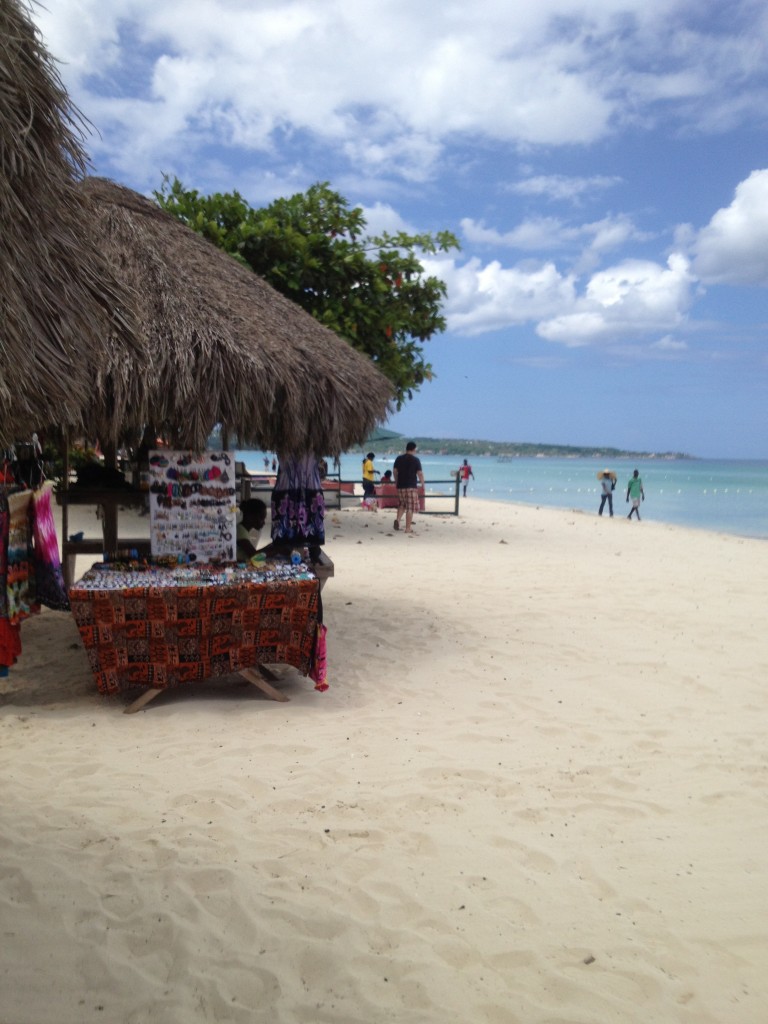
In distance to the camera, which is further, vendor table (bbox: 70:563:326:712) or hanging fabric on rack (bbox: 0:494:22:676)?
hanging fabric on rack (bbox: 0:494:22:676)

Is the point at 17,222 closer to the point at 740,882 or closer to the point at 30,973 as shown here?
the point at 30,973

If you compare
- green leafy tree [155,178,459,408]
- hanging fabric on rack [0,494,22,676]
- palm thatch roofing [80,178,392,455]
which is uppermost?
green leafy tree [155,178,459,408]

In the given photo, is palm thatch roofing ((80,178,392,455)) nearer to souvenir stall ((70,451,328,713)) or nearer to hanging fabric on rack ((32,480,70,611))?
souvenir stall ((70,451,328,713))

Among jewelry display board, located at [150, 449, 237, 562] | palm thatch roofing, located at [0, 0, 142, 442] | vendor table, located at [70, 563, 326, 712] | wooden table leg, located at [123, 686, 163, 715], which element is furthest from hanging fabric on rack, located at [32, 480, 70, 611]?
palm thatch roofing, located at [0, 0, 142, 442]

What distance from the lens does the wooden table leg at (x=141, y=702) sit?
487 cm

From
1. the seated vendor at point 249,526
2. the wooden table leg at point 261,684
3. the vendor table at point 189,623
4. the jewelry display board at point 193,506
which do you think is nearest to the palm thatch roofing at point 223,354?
the jewelry display board at point 193,506

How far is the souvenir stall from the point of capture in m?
4.82

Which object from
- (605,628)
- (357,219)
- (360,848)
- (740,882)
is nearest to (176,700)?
(360,848)

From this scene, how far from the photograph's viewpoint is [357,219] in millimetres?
13602

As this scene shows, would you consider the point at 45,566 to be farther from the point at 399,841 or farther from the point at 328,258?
the point at 328,258

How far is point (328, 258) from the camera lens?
529 inches

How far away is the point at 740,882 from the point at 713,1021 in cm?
90

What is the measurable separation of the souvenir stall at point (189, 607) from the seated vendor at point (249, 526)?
614mm

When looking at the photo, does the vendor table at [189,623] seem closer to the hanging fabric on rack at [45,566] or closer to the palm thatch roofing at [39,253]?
the hanging fabric on rack at [45,566]
